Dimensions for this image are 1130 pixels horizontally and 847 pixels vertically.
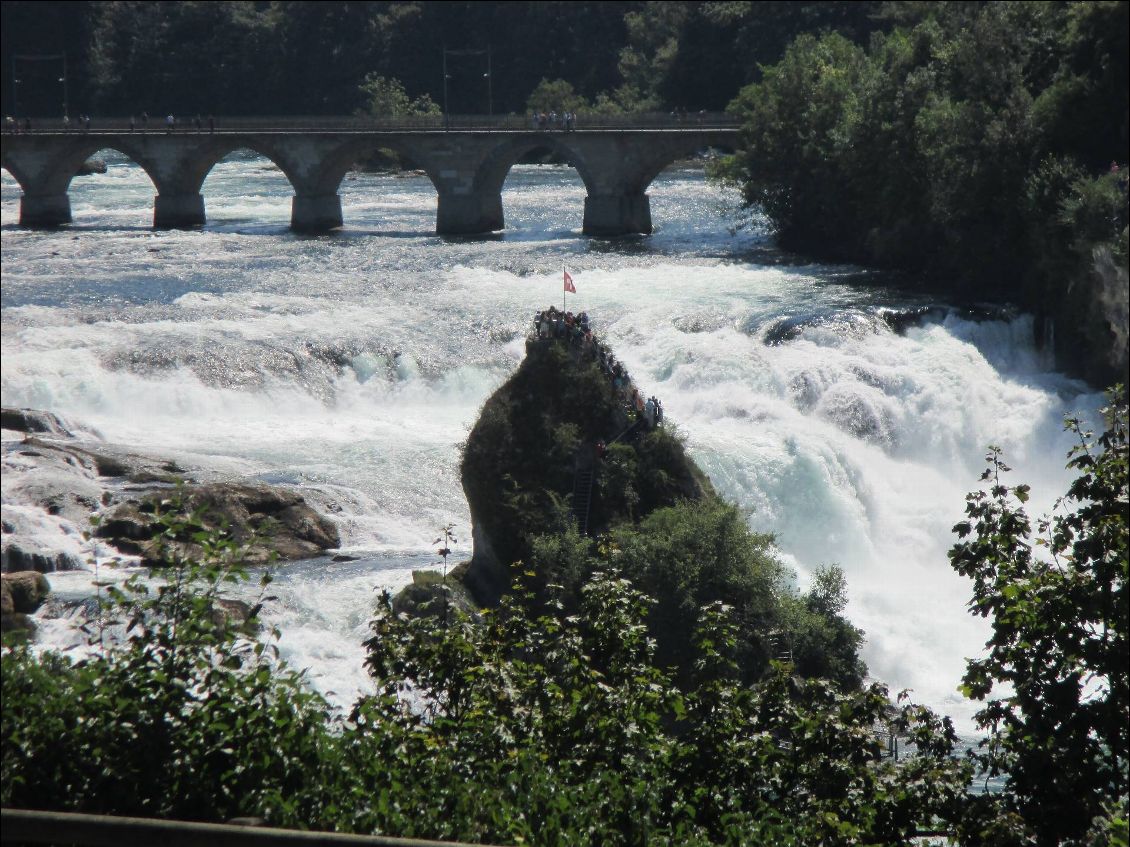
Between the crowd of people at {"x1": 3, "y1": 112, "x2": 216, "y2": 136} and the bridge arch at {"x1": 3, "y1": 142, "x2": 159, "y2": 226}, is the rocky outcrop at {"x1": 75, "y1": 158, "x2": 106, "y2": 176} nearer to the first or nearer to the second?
the crowd of people at {"x1": 3, "y1": 112, "x2": 216, "y2": 136}

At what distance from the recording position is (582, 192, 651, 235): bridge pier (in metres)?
72.4

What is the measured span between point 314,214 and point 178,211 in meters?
6.43

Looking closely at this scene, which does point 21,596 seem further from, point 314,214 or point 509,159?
point 509,159

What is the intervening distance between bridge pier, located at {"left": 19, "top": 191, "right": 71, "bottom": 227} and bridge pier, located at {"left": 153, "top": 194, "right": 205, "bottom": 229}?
3987 millimetres

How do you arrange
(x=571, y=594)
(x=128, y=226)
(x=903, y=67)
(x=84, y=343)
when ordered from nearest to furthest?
(x=571, y=594)
(x=84, y=343)
(x=903, y=67)
(x=128, y=226)

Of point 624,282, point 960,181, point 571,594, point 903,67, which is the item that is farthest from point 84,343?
point 903,67

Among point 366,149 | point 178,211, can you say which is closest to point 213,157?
point 178,211

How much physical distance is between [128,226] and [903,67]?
3457 cm

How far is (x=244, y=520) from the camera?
31.5m

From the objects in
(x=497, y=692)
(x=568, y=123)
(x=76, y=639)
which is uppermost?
(x=568, y=123)

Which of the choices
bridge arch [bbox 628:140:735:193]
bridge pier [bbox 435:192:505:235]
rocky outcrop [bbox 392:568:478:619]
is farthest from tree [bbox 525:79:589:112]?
rocky outcrop [bbox 392:568:478:619]

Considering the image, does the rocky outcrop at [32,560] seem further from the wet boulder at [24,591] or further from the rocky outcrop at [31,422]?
the rocky outcrop at [31,422]

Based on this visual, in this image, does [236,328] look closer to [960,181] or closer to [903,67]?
[960,181]

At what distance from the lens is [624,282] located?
56.7 metres
